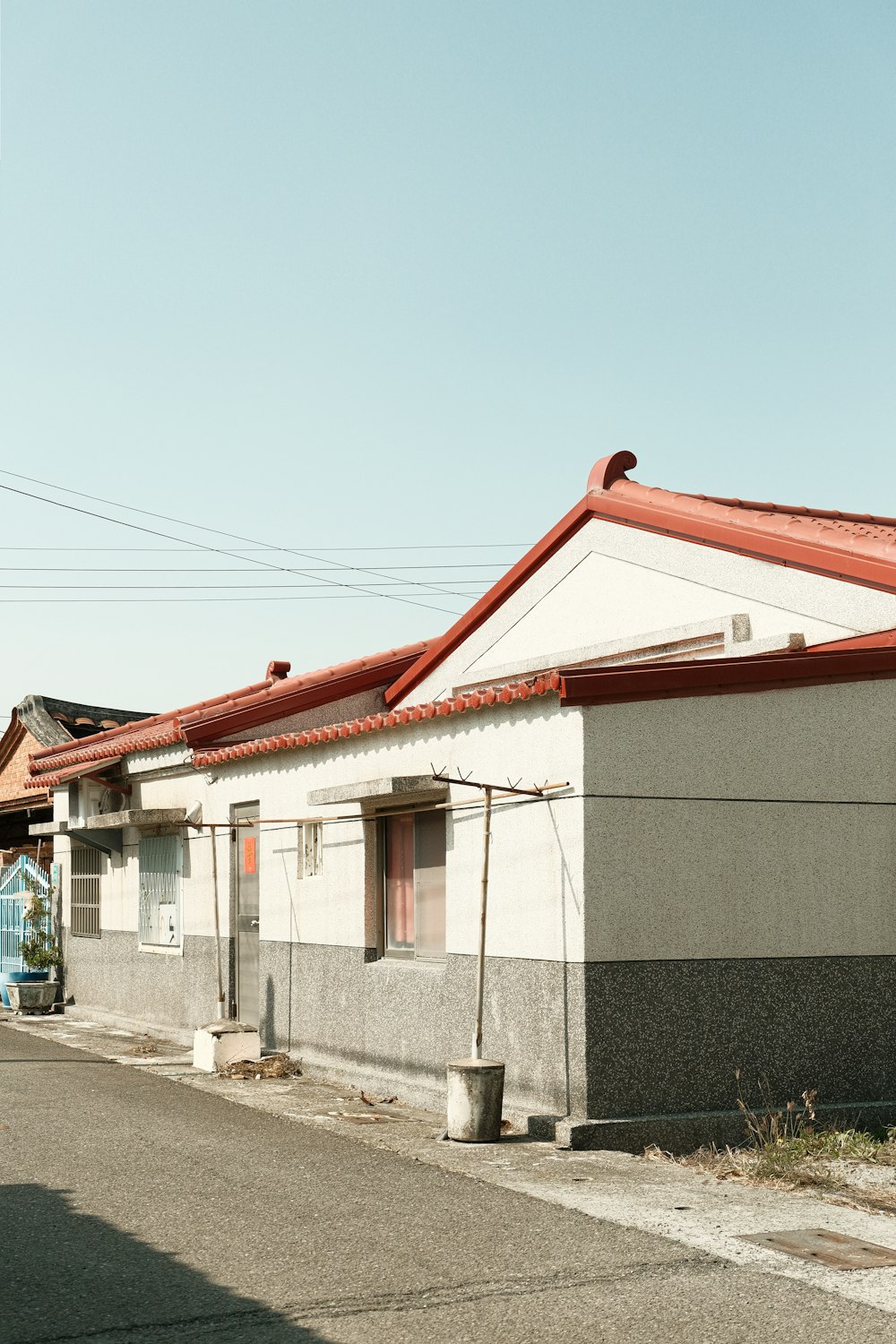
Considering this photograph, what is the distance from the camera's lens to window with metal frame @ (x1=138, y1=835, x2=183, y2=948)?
1623cm

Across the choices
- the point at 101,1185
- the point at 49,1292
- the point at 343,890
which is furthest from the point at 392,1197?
the point at 343,890

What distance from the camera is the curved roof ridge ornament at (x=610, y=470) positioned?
1347 centimetres

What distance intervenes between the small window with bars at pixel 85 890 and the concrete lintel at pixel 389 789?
26.7ft

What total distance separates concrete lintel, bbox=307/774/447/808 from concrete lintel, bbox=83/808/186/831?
3.58 metres

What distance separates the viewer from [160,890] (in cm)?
1667

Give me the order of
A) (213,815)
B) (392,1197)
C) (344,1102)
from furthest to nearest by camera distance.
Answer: (213,815) < (344,1102) < (392,1197)

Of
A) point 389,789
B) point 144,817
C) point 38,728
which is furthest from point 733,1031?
point 38,728

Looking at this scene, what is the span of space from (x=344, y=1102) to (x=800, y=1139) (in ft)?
12.0

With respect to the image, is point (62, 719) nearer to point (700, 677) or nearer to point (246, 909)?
point (246, 909)

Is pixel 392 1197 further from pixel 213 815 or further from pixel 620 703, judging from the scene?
pixel 213 815

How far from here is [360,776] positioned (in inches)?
487

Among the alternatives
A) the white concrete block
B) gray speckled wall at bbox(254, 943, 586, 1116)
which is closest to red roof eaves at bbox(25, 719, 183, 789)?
gray speckled wall at bbox(254, 943, 586, 1116)

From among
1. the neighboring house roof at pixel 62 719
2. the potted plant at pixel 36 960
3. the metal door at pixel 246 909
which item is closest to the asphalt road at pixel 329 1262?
the metal door at pixel 246 909

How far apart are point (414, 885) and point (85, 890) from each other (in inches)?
354
